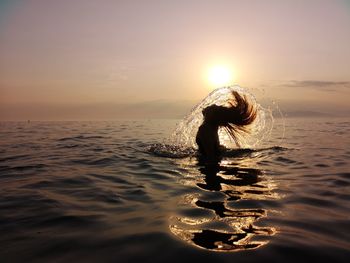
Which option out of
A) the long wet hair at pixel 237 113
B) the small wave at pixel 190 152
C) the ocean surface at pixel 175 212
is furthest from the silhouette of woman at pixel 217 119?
the ocean surface at pixel 175 212

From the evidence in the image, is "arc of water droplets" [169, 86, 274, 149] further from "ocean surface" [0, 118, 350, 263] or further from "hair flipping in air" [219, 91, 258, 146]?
"ocean surface" [0, 118, 350, 263]

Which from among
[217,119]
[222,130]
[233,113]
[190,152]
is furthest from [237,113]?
[190,152]

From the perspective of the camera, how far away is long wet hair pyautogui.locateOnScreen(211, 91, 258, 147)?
33.0 ft

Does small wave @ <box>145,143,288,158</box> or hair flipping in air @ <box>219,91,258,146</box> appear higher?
hair flipping in air @ <box>219,91,258,146</box>

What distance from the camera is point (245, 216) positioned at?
15.5ft

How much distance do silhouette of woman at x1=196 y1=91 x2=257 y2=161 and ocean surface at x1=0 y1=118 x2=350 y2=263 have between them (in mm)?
1014

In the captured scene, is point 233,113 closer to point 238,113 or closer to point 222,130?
point 238,113

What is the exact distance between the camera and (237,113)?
10.1 meters

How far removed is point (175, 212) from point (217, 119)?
5.49 m

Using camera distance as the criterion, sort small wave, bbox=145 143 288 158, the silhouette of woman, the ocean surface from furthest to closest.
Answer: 1. small wave, bbox=145 143 288 158
2. the silhouette of woman
3. the ocean surface

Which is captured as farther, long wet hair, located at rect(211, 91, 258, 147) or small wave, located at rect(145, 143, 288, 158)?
small wave, located at rect(145, 143, 288, 158)

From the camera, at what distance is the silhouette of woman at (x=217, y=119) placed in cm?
995

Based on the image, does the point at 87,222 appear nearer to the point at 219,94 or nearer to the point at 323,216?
the point at 323,216

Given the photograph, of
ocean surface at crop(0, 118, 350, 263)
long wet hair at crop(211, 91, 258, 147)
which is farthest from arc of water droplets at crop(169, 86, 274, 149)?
ocean surface at crop(0, 118, 350, 263)
